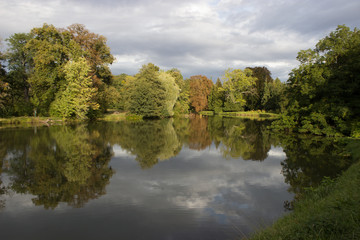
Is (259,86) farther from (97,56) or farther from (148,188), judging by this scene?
(148,188)

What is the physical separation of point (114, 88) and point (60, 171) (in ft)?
102

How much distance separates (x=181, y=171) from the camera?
11945 millimetres

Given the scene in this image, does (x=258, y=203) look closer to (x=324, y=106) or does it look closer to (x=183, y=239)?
(x=183, y=239)

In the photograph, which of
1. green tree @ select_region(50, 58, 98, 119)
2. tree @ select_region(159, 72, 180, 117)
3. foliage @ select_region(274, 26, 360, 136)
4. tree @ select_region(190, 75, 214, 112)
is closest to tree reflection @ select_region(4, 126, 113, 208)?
green tree @ select_region(50, 58, 98, 119)

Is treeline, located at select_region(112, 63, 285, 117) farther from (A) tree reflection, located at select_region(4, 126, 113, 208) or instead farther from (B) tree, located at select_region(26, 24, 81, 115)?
(A) tree reflection, located at select_region(4, 126, 113, 208)

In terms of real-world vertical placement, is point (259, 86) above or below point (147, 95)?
above

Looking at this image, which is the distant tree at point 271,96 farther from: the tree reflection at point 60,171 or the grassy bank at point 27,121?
the tree reflection at point 60,171

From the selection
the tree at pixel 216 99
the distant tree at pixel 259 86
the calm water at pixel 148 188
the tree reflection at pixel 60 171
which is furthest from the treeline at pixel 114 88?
the tree reflection at pixel 60 171

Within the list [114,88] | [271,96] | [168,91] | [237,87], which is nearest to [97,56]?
[114,88]

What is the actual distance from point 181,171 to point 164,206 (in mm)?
4315

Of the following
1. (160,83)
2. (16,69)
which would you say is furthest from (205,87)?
(16,69)

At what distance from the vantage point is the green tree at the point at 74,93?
32266 millimetres

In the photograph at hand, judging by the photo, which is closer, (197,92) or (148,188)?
(148,188)

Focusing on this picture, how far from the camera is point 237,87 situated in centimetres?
6512
